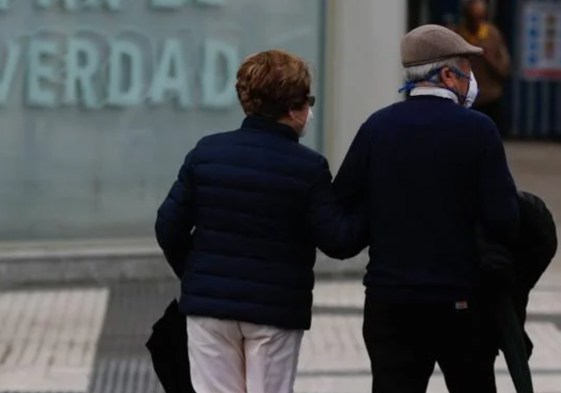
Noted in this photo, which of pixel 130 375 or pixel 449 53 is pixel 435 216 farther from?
pixel 130 375

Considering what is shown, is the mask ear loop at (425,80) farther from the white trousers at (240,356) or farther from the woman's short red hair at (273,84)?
the white trousers at (240,356)

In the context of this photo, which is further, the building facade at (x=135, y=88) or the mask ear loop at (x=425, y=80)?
the building facade at (x=135, y=88)

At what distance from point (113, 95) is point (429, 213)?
197 inches

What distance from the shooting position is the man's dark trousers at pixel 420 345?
4.32 metres

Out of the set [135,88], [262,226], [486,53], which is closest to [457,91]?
[262,226]

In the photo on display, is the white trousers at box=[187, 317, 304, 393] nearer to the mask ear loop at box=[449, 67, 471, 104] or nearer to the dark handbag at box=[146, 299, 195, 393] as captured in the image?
the dark handbag at box=[146, 299, 195, 393]

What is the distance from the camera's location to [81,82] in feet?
29.3

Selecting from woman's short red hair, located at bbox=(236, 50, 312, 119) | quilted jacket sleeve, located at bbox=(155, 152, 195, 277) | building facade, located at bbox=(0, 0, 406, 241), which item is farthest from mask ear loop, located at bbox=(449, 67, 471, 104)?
building facade, located at bbox=(0, 0, 406, 241)

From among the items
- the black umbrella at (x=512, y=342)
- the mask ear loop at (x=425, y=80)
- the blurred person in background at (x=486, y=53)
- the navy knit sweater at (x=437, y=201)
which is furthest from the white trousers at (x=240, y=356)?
the blurred person in background at (x=486, y=53)

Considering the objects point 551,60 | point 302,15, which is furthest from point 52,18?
point 551,60

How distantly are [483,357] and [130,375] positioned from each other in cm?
286

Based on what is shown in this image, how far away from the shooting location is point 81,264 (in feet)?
29.3

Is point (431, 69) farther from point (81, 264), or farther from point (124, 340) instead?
point (81, 264)

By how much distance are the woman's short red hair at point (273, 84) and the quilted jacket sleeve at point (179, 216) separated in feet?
0.92
